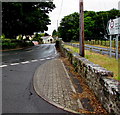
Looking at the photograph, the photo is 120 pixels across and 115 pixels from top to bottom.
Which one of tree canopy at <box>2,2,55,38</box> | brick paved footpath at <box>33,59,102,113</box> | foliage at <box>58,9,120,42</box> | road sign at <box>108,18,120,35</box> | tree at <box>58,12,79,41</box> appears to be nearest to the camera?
brick paved footpath at <box>33,59,102,113</box>

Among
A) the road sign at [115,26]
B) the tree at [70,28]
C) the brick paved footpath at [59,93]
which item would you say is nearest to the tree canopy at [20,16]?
the road sign at [115,26]

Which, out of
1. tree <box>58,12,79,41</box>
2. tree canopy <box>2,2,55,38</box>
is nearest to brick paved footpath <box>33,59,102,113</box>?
tree canopy <box>2,2,55,38</box>

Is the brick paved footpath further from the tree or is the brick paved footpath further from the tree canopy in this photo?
the tree

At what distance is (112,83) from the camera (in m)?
3.42

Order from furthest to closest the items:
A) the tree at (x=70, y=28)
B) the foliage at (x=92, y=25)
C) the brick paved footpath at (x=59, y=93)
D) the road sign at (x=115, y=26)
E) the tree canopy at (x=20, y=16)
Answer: the tree at (x=70, y=28)
the foliage at (x=92, y=25)
the tree canopy at (x=20, y=16)
the road sign at (x=115, y=26)
the brick paved footpath at (x=59, y=93)

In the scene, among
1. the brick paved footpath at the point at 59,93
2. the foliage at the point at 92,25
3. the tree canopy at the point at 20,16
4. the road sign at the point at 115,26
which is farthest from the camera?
the foliage at the point at 92,25

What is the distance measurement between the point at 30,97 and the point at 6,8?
23.5 m

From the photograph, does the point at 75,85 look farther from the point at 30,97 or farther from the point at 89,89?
the point at 30,97

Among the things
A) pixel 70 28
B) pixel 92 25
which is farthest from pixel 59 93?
pixel 70 28

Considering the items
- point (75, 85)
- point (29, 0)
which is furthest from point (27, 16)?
point (75, 85)

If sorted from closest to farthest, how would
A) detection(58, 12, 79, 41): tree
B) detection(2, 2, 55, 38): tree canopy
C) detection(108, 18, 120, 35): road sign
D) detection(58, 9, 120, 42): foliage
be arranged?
detection(108, 18, 120, 35): road sign → detection(2, 2, 55, 38): tree canopy → detection(58, 9, 120, 42): foliage → detection(58, 12, 79, 41): tree

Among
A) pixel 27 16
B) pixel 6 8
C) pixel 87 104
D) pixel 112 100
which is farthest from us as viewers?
pixel 27 16

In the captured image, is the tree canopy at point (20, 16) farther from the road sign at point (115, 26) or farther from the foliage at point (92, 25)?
the foliage at point (92, 25)

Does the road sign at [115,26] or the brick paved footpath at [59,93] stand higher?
the road sign at [115,26]
